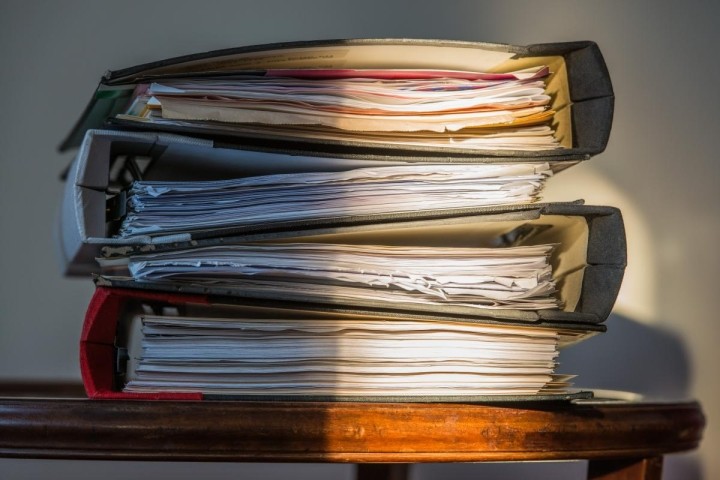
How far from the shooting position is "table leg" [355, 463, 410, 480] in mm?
971

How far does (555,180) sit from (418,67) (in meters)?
0.45

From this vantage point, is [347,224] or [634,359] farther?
[634,359]

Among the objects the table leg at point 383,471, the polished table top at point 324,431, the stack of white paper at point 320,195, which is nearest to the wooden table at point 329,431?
the polished table top at point 324,431

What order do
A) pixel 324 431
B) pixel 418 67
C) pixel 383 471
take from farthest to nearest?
pixel 383 471 < pixel 418 67 < pixel 324 431

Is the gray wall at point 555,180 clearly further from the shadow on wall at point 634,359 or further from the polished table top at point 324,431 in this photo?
the polished table top at point 324,431

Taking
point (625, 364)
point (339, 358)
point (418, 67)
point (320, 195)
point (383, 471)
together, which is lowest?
point (383, 471)

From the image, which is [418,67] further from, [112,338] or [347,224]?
[112,338]

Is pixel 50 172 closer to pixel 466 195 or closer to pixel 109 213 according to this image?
pixel 109 213

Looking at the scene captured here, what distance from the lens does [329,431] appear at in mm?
560

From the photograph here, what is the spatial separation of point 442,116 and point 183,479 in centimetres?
67

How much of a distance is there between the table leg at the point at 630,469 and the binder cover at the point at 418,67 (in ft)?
0.80

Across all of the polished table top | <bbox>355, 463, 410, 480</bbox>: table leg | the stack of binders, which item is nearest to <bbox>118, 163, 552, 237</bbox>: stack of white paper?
the stack of binders

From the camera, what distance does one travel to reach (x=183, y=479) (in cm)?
109

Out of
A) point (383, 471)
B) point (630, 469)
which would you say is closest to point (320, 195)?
point (630, 469)
